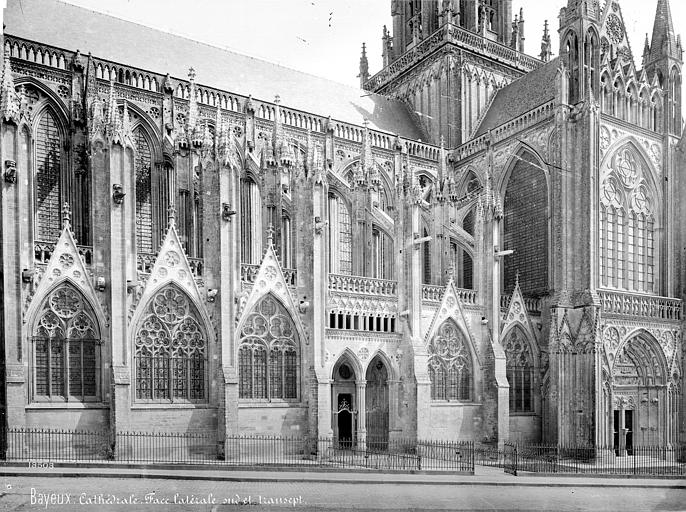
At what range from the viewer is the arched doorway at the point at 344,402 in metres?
27.5

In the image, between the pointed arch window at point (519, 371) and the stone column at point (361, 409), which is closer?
the stone column at point (361, 409)

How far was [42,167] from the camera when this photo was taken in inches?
1085

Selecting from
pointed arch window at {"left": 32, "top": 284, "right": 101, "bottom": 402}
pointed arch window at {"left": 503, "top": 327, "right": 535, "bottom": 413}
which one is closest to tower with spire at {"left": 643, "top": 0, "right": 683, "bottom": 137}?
pointed arch window at {"left": 503, "top": 327, "right": 535, "bottom": 413}

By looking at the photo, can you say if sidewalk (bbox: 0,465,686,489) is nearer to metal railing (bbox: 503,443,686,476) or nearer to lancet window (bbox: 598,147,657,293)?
metal railing (bbox: 503,443,686,476)

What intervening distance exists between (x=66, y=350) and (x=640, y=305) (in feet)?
77.3

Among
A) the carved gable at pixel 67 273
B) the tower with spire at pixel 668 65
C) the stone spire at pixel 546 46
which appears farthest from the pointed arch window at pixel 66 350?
the stone spire at pixel 546 46

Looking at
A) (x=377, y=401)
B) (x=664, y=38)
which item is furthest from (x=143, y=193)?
(x=664, y=38)

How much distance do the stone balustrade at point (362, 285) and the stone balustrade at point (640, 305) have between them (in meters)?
9.13

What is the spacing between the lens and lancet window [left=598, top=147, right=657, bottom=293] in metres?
32.9

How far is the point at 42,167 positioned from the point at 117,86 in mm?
4414

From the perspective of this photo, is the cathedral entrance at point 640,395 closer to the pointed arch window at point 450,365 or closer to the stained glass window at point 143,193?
the pointed arch window at point 450,365

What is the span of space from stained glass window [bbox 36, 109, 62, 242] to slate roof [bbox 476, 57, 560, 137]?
2026 centimetres

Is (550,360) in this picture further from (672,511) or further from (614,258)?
(672,511)

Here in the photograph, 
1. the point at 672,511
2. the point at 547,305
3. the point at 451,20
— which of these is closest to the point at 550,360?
the point at 547,305
